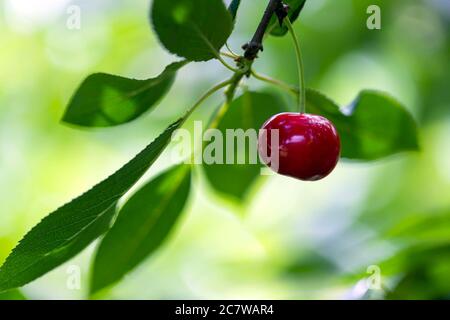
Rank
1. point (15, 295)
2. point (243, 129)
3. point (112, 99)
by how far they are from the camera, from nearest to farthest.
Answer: point (112, 99)
point (15, 295)
point (243, 129)

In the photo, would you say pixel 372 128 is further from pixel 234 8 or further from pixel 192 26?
pixel 192 26

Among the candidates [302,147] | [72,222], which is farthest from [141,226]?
[302,147]

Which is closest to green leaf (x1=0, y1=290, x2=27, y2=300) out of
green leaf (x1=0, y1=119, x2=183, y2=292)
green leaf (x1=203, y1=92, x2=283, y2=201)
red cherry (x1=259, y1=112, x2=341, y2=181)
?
green leaf (x1=0, y1=119, x2=183, y2=292)

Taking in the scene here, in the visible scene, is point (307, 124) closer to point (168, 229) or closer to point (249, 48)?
point (249, 48)

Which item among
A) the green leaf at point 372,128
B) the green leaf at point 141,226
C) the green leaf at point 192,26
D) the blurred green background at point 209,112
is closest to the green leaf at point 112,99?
the green leaf at point 192,26

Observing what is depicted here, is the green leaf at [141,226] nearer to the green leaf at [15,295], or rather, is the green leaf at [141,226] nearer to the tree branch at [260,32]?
the green leaf at [15,295]

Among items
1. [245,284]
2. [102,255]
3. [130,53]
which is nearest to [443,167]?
[245,284]
